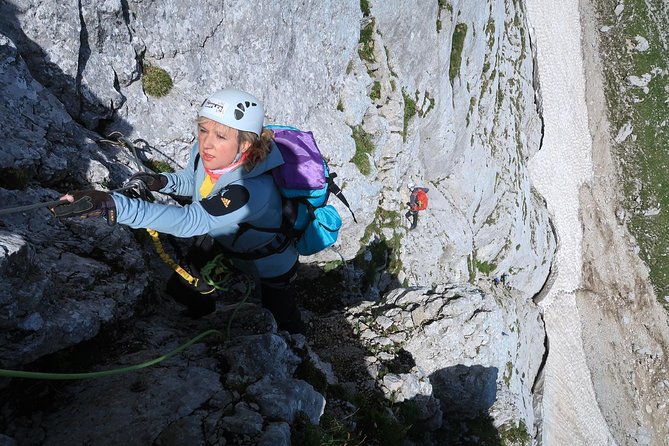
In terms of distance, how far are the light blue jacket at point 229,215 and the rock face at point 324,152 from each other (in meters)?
1.28

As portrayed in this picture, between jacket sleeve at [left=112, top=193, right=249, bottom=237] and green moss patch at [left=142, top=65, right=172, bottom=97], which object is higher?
green moss patch at [left=142, top=65, right=172, bottom=97]

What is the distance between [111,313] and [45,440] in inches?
76.8

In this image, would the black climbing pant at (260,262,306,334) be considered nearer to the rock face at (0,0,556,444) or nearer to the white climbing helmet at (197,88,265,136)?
the rock face at (0,0,556,444)

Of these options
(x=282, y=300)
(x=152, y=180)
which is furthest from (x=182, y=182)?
(x=282, y=300)

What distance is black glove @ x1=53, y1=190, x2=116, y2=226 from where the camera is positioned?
4.48m

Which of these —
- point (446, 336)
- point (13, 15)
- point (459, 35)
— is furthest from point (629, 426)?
point (13, 15)

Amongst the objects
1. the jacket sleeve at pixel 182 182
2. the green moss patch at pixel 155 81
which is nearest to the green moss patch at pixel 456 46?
the green moss patch at pixel 155 81

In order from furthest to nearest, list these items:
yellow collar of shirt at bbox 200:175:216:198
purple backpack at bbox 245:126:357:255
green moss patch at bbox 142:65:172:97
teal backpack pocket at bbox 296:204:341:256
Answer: green moss patch at bbox 142:65:172:97, teal backpack pocket at bbox 296:204:341:256, purple backpack at bbox 245:126:357:255, yellow collar of shirt at bbox 200:175:216:198

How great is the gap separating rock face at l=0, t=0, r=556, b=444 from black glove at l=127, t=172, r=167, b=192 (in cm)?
126

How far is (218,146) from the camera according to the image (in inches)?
222

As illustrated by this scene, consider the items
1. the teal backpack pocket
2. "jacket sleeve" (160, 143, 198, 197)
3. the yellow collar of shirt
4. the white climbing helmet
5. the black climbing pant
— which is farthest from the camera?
the black climbing pant

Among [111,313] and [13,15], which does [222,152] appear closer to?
[111,313]

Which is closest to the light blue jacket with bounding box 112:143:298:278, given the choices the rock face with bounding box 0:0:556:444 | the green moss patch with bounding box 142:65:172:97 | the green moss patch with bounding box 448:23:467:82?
the rock face with bounding box 0:0:556:444

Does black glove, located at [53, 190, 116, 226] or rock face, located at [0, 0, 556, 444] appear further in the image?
rock face, located at [0, 0, 556, 444]
